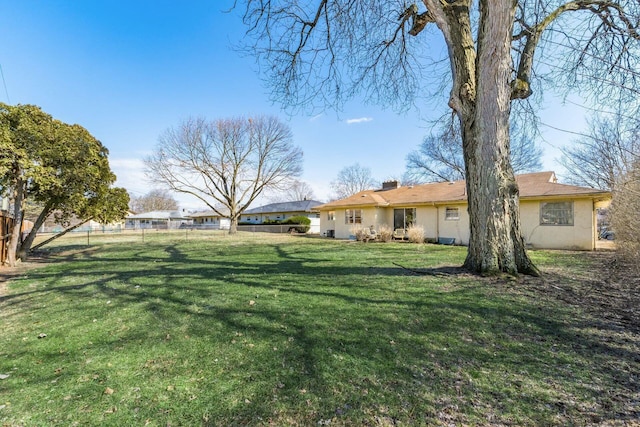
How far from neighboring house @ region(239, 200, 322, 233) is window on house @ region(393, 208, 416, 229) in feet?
40.3

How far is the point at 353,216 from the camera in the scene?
2050 centimetres

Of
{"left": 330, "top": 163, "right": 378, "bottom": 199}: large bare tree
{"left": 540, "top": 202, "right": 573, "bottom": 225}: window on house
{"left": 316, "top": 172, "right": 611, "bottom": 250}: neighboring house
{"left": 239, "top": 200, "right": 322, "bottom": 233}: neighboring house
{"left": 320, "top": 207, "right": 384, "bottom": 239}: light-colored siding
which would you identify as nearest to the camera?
{"left": 316, "top": 172, "right": 611, "bottom": 250}: neighboring house

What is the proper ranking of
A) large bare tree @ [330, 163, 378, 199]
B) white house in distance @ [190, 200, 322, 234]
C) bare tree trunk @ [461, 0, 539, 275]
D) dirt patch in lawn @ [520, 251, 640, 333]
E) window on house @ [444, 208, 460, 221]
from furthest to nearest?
large bare tree @ [330, 163, 378, 199] < white house in distance @ [190, 200, 322, 234] < window on house @ [444, 208, 460, 221] < bare tree trunk @ [461, 0, 539, 275] < dirt patch in lawn @ [520, 251, 640, 333]

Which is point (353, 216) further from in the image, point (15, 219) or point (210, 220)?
point (210, 220)

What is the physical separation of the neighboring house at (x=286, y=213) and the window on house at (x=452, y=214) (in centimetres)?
1581

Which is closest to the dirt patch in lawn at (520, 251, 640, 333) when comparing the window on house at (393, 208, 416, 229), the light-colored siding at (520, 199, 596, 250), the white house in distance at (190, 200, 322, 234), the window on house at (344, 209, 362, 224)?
the light-colored siding at (520, 199, 596, 250)

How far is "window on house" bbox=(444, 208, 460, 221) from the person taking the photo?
52.9 ft

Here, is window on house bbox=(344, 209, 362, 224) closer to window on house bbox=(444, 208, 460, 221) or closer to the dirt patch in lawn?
window on house bbox=(444, 208, 460, 221)

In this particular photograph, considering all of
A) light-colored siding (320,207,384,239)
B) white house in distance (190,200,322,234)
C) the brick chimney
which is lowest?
light-colored siding (320,207,384,239)

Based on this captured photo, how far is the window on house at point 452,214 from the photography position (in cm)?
1611

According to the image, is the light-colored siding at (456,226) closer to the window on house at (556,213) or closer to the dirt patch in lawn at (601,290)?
the window on house at (556,213)

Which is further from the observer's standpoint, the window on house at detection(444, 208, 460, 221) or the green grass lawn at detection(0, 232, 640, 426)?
the window on house at detection(444, 208, 460, 221)

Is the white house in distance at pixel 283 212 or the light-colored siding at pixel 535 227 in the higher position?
the white house in distance at pixel 283 212

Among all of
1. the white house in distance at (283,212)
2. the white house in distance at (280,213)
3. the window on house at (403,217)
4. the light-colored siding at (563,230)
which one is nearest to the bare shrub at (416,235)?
the window on house at (403,217)
